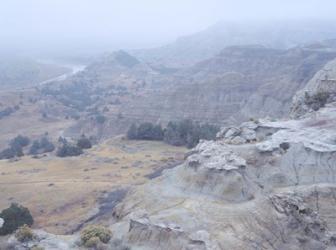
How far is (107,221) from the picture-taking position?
3634 cm

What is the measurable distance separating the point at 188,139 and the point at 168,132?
3.99 m

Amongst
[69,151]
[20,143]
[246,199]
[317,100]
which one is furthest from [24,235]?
[20,143]

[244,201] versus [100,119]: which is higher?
[244,201]

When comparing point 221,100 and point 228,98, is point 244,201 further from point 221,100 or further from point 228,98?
point 228,98

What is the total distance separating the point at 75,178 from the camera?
52.6 metres

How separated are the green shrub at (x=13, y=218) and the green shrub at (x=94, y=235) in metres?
8.12

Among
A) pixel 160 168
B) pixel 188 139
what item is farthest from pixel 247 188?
pixel 188 139

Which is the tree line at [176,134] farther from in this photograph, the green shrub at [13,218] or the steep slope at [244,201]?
the green shrub at [13,218]

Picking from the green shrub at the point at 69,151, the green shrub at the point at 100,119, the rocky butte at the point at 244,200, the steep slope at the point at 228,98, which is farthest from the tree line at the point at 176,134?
the green shrub at the point at 100,119

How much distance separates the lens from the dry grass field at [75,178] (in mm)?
41750

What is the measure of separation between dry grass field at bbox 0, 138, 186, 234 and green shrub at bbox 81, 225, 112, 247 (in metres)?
9.29

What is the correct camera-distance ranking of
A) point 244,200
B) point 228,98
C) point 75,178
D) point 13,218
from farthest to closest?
1. point 228,98
2. point 75,178
3. point 13,218
4. point 244,200

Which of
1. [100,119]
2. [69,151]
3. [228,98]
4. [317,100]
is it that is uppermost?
[317,100]

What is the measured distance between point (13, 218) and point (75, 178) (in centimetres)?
1615
